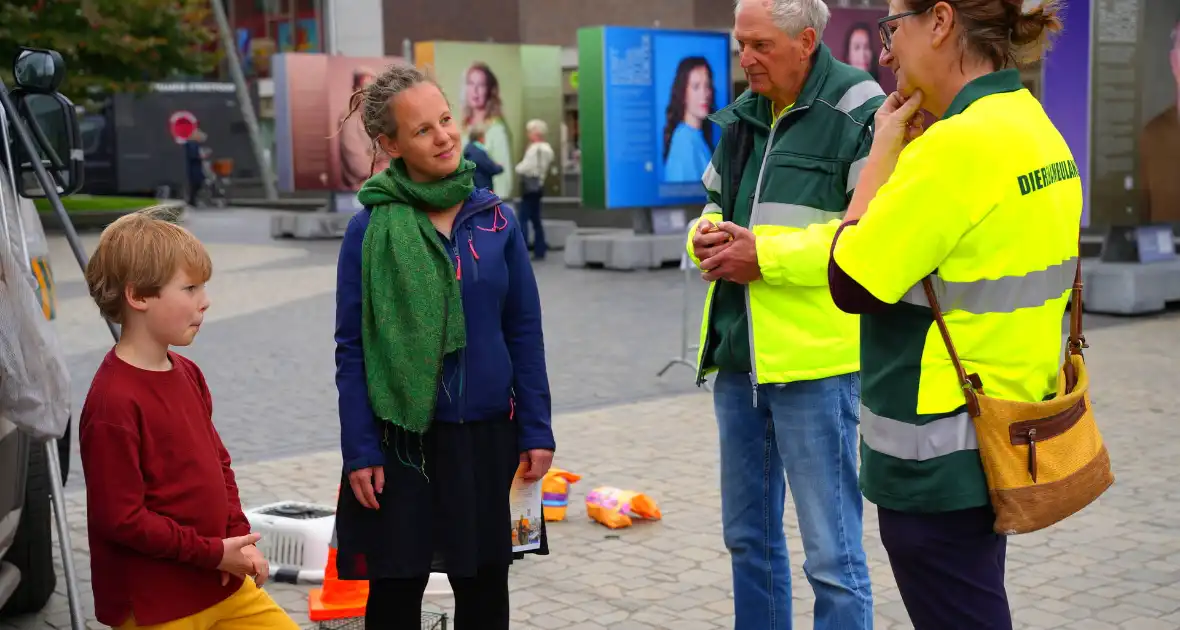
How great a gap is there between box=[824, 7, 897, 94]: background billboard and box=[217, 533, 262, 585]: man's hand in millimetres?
13424

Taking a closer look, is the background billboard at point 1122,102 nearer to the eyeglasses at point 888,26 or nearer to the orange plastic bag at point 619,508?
the orange plastic bag at point 619,508

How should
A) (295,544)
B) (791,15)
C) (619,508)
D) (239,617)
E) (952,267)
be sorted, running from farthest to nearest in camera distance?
1. (619,508)
2. (295,544)
3. (791,15)
4. (239,617)
5. (952,267)

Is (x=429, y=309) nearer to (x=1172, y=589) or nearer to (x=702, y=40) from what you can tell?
(x=1172, y=589)

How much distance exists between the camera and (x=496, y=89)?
21109 mm

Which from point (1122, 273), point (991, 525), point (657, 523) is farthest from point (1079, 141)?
point (991, 525)

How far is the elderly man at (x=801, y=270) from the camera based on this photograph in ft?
11.5

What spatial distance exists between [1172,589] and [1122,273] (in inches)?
316

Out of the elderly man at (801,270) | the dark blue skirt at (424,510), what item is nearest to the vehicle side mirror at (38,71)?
the dark blue skirt at (424,510)

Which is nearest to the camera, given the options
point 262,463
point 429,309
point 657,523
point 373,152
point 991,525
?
point 991,525

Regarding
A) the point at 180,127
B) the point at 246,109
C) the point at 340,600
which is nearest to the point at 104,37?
the point at 180,127

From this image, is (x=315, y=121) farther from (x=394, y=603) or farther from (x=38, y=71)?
(x=394, y=603)

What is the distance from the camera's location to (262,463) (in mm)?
7277

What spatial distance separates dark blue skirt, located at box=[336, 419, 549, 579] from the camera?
3322 mm

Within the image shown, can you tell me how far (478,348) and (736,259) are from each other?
662 millimetres
